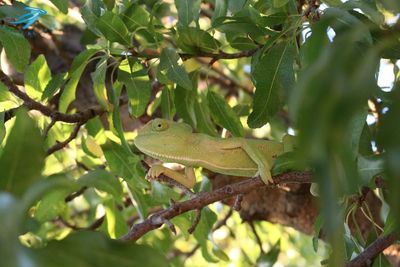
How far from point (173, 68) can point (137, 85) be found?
0.69 ft

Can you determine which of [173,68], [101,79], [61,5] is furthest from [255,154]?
[61,5]

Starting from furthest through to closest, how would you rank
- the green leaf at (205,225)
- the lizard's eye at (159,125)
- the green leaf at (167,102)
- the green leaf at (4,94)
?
the green leaf at (205,225)
the green leaf at (167,102)
the green leaf at (4,94)
the lizard's eye at (159,125)

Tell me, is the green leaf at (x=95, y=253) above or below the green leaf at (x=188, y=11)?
above

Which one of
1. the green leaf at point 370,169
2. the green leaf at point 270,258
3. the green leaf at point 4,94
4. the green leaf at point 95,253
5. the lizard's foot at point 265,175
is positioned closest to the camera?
the green leaf at point 95,253

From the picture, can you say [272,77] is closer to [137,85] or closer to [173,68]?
[173,68]

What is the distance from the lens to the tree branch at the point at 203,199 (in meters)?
1.69

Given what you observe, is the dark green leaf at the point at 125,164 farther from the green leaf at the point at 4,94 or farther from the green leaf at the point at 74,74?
the green leaf at the point at 4,94

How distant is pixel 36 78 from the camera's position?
236 cm

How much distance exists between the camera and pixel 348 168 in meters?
1.18

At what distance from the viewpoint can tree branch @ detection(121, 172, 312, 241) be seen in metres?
1.69

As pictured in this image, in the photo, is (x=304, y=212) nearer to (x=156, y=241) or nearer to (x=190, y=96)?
(x=156, y=241)

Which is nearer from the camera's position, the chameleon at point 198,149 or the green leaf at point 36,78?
the chameleon at point 198,149

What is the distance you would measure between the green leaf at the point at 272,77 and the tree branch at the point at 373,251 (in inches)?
19.4

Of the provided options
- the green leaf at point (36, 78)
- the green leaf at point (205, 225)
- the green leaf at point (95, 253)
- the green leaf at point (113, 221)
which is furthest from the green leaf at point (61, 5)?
the green leaf at point (95, 253)
